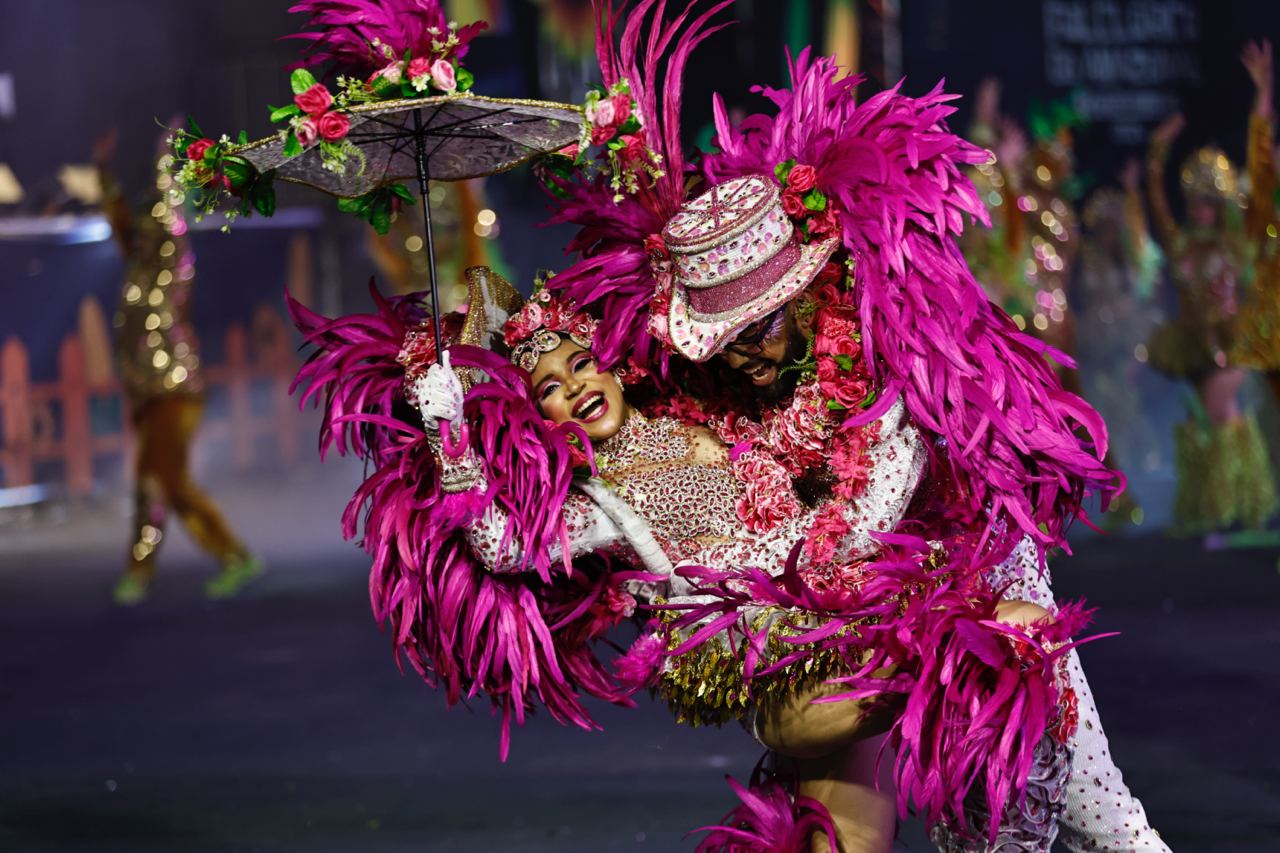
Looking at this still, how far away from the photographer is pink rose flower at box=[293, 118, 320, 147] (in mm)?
2289

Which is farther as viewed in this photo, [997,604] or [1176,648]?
[1176,648]

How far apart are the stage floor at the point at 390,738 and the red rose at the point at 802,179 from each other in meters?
1.64

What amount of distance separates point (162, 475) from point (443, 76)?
4872 millimetres

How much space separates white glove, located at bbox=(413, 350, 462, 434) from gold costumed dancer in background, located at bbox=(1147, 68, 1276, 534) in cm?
569

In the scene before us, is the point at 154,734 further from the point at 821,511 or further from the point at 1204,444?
the point at 1204,444

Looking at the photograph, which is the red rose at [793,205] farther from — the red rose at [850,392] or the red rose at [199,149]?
the red rose at [199,149]

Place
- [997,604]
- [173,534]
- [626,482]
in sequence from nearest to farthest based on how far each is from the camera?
1. [997,604]
2. [626,482]
3. [173,534]

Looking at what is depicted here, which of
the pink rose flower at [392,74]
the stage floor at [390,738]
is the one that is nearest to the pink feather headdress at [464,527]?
the pink rose flower at [392,74]

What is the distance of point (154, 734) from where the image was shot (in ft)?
15.8

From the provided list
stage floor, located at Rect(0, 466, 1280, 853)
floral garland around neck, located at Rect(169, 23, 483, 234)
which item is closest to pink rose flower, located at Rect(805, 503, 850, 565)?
floral garland around neck, located at Rect(169, 23, 483, 234)

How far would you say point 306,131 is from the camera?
2.29 meters

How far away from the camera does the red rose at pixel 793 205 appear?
246 cm

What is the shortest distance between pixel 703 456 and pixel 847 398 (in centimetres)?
30

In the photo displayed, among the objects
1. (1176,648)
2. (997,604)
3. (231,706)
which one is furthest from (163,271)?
(997,604)
